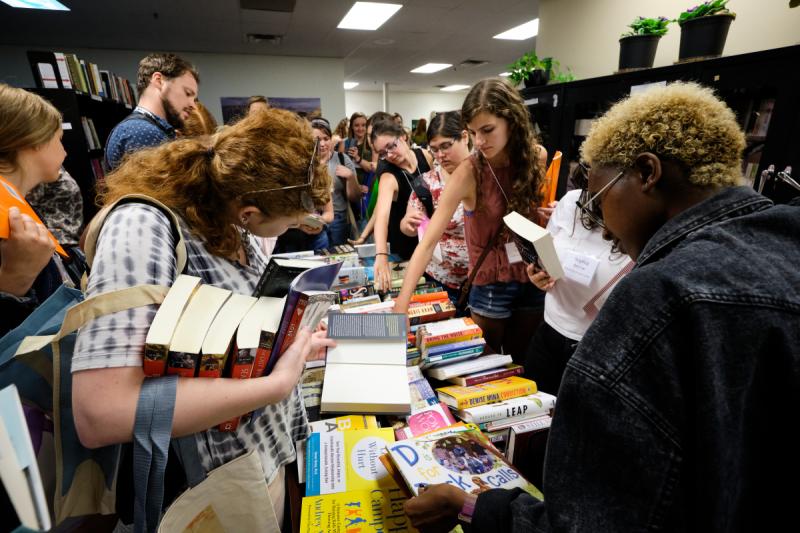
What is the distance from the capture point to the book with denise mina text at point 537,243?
1280mm

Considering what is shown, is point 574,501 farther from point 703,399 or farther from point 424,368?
point 424,368

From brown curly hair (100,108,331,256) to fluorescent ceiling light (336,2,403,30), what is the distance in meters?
5.48

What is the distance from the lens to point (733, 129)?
69cm

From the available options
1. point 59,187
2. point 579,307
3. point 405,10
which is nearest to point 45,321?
point 579,307

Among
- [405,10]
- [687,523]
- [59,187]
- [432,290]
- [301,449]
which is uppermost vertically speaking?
[405,10]

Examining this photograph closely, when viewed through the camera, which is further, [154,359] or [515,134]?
[515,134]

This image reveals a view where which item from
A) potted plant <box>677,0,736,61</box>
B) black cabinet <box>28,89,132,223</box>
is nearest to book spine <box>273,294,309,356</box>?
black cabinet <box>28,89,132,223</box>

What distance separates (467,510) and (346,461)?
39 centimetres

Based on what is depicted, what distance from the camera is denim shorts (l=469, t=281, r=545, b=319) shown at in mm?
1972

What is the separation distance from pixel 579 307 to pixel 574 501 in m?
1.09

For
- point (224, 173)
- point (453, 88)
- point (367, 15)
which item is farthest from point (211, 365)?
point (453, 88)

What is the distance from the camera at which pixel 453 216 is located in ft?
7.08

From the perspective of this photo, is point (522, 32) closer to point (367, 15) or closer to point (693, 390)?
point (367, 15)

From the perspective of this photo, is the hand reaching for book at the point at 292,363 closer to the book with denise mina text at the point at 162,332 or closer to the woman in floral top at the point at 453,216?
the book with denise mina text at the point at 162,332
